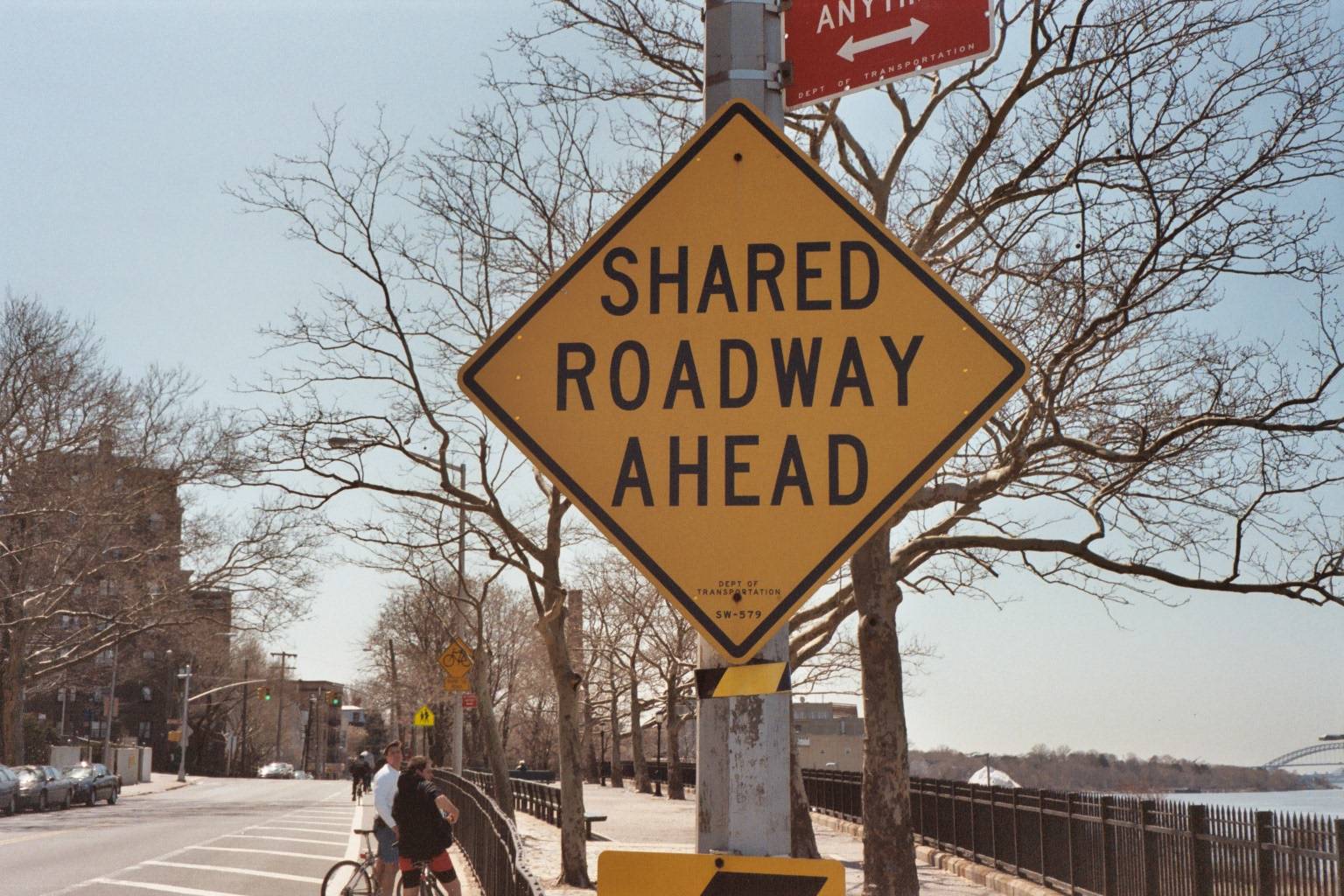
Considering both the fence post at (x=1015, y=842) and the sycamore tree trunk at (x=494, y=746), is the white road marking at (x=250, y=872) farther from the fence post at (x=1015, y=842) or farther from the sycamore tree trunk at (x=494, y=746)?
the fence post at (x=1015, y=842)

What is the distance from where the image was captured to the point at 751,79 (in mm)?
3119

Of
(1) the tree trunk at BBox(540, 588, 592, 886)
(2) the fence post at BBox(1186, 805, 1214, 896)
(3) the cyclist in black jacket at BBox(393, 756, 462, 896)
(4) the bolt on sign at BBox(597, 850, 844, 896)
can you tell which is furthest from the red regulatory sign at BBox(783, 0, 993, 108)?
(1) the tree trunk at BBox(540, 588, 592, 886)

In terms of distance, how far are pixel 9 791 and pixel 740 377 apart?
39.2 m

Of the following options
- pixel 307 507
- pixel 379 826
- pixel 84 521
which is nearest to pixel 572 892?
pixel 379 826

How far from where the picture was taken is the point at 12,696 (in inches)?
1762

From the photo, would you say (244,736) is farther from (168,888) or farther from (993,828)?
(993,828)

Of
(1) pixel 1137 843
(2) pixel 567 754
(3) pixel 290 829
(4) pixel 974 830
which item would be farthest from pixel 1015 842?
(3) pixel 290 829

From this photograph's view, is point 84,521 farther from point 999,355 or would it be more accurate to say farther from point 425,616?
point 999,355

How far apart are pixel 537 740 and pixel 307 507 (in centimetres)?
7203

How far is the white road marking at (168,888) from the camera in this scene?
1666 cm

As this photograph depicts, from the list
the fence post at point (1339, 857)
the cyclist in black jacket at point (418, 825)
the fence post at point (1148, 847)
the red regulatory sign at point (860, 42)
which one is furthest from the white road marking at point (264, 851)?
the red regulatory sign at point (860, 42)

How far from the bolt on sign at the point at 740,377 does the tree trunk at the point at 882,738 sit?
12.4 metres

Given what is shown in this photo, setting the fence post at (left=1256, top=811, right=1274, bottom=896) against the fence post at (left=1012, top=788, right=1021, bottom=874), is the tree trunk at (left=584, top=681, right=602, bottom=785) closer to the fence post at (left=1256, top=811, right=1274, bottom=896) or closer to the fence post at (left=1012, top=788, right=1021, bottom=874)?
the fence post at (left=1012, top=788, right=1021, bottom=874)

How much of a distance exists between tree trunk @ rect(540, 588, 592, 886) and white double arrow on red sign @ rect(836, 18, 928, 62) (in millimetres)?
14912
